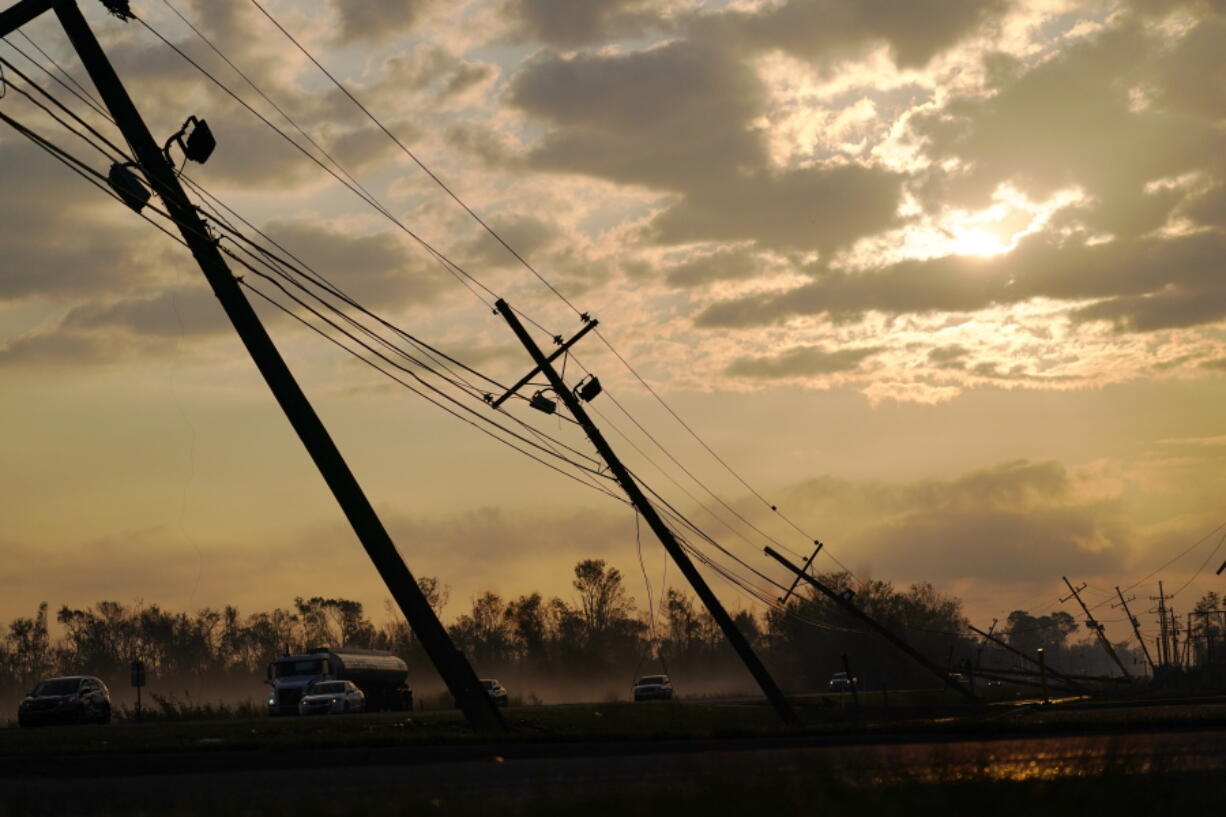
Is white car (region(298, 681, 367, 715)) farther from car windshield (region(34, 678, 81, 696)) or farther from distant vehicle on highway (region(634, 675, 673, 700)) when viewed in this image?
distant vehicle on highway (region(634, 675, 673, 700))

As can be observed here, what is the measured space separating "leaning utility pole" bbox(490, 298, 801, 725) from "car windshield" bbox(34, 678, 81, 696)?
21.9m

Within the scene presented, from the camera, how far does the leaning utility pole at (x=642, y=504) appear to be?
3897cm

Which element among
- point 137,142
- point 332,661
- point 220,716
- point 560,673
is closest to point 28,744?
point 137,142

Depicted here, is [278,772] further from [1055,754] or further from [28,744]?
[28,744]

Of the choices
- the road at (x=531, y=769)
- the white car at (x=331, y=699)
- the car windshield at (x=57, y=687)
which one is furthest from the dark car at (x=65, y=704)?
the road at (x=531, y=769)

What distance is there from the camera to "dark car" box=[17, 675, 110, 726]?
157 feet

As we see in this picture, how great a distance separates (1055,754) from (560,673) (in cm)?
14165

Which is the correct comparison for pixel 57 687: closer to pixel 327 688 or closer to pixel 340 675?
pixel 327 688

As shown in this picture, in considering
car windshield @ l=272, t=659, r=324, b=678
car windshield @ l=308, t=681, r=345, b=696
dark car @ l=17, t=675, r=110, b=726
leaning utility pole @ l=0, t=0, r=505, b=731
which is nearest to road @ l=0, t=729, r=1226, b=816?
leaning utility pole @ l=0, t=0, r=505, b=731

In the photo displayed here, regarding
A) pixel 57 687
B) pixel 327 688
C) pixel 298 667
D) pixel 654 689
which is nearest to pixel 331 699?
pixel 327 688

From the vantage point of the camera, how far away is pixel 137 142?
24.1 metres

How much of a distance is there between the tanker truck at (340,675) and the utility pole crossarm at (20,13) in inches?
1626

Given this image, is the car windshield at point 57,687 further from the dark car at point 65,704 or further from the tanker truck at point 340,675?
the tanker truck at point 340,675

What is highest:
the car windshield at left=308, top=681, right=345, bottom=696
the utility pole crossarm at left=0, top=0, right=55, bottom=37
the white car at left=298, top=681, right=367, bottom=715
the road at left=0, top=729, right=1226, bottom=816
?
the utility pole crossarm at left=0, top=0, right=55, bottom=37
